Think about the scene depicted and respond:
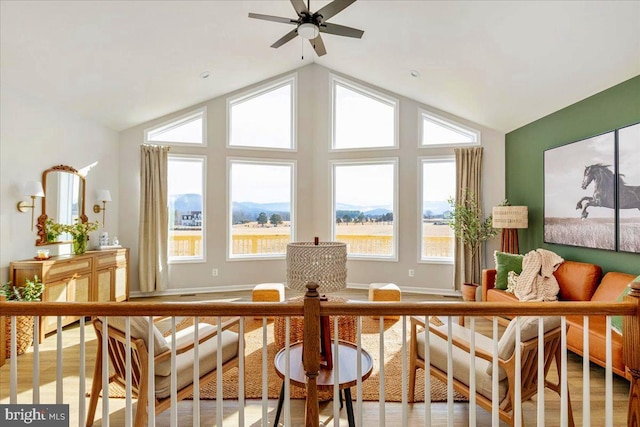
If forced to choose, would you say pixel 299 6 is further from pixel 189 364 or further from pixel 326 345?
pixel 189 364

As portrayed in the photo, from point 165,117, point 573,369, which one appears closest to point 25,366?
point 165,117

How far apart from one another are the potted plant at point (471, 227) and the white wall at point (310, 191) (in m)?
0.28

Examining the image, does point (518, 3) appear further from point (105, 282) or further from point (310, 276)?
point (105, 282)

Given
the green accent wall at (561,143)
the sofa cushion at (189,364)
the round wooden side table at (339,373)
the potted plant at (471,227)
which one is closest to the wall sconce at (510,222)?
the green accent wall at (561,143)

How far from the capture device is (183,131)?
5762 millimetres

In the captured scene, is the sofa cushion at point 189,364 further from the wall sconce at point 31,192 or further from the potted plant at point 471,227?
the potted plant at point 471,227

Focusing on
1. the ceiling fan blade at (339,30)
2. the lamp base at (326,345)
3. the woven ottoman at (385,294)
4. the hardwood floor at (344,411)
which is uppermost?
the ceiling fan blade at (339,30)

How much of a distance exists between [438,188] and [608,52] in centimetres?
293

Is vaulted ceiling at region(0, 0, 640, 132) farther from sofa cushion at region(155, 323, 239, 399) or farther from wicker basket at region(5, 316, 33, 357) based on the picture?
sofa cushion at region(155, 323, 239, 399)

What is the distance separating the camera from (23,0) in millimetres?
2852

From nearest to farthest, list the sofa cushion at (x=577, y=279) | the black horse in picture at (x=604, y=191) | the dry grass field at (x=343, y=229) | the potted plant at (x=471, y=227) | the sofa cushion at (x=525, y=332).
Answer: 1. the sofa cushion at (x=525, y=332)
2. the black horse in picture at (x=604, y=191)
3. the sofa cushion at (x=577, y=279)
4. the potted plant at (x=471, y=227)
5. the dry grass field at (x=343, y=229)

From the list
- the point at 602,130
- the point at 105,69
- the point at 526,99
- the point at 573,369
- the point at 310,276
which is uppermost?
the point at 105,69

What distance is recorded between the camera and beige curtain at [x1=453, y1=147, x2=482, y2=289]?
17.6ft

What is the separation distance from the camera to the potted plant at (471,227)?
5.21 meters
